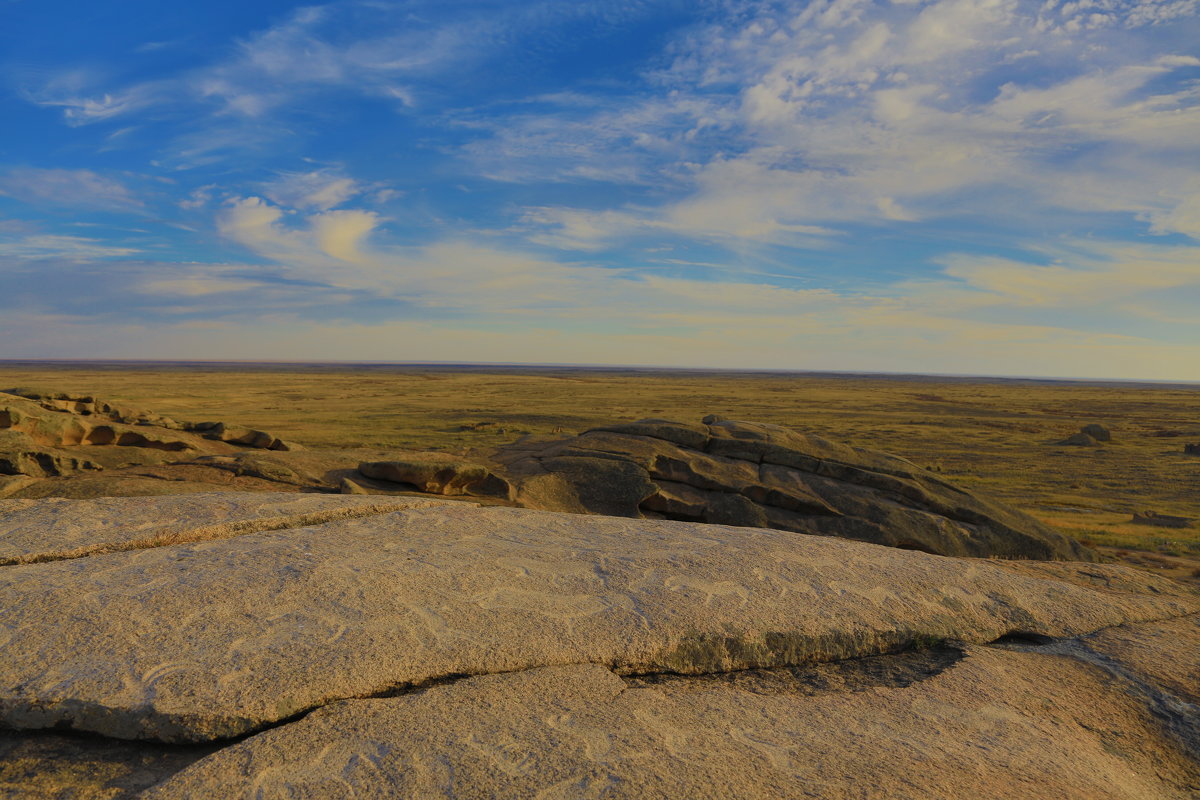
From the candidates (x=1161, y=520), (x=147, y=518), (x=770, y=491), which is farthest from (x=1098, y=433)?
(x=147, y=518)

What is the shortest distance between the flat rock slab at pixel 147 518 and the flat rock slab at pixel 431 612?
0.36m

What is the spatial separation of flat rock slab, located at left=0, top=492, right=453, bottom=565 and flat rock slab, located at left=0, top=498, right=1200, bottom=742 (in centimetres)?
36

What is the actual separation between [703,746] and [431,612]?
95.1 inches

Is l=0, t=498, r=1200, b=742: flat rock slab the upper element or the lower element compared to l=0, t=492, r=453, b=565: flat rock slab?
lower

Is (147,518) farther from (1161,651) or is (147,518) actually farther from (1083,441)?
(1083,441)

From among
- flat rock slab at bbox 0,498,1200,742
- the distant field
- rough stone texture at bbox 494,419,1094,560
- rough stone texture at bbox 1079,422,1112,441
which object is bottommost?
the distant field

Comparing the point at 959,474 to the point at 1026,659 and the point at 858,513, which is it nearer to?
the point at 858,513

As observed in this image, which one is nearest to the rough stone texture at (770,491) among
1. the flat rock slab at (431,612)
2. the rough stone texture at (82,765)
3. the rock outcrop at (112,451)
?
the rock outcrop at (112,451)

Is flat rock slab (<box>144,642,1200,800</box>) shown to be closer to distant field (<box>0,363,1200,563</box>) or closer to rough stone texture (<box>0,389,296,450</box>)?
distant field (<box>0,363,1200,563</box>)

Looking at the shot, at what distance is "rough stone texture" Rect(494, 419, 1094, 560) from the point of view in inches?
576

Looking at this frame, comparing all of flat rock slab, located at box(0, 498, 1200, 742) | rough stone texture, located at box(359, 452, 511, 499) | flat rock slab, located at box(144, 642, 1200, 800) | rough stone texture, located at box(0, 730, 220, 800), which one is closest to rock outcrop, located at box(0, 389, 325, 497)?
rough stone texture, located at box(359, 452, 511, 499)

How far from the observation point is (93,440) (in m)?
16.3

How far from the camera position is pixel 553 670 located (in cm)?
484

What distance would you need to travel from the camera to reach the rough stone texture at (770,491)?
1464cm
